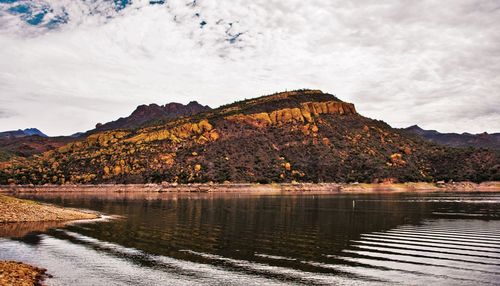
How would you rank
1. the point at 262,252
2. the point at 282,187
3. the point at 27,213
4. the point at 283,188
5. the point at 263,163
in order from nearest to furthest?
the point at 262,252 < the point at 27,213 < the point at 283,188 < the point at 282,187 < the point at 263,163

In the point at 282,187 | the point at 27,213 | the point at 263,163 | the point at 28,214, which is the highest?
the point at 263,163

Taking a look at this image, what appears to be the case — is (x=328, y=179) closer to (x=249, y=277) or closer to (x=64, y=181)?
(x=64, y=181)

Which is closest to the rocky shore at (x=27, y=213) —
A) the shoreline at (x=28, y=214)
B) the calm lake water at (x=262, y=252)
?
the shoreline at (x=28, y=214)

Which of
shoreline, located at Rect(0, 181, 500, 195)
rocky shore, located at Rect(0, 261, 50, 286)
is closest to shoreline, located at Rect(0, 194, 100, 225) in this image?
rocky shore, located at Rect(0, 261, 50, 286)

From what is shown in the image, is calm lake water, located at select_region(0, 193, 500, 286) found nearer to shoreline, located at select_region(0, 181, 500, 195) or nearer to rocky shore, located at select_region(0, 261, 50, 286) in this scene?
rocky shore, located at select_region(0, 261, 50, 286)

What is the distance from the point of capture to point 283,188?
16462 cm

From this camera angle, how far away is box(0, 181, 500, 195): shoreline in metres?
158

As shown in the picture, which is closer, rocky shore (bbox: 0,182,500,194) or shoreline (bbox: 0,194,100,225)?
shoreline (bbox: 0,194,100,225)

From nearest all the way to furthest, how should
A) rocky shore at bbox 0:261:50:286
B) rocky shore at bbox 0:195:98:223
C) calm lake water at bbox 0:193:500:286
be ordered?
1. rocky shore at bbox 0:261:50:286
2. calm lake water at bbox 0:193:500:286
3. rocky shore at bbox 0:195:98:223

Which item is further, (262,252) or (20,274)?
(262,252)

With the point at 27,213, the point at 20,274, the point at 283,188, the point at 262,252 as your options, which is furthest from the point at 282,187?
the point at 20,274

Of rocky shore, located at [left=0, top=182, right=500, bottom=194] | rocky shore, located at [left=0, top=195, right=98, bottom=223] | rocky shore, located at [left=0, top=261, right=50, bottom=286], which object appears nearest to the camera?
rocky shore, located at [left=0, top=261, right=50, bottom=286]

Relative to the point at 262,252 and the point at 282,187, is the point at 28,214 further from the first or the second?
the point at 282,187

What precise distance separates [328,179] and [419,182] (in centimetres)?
3820
